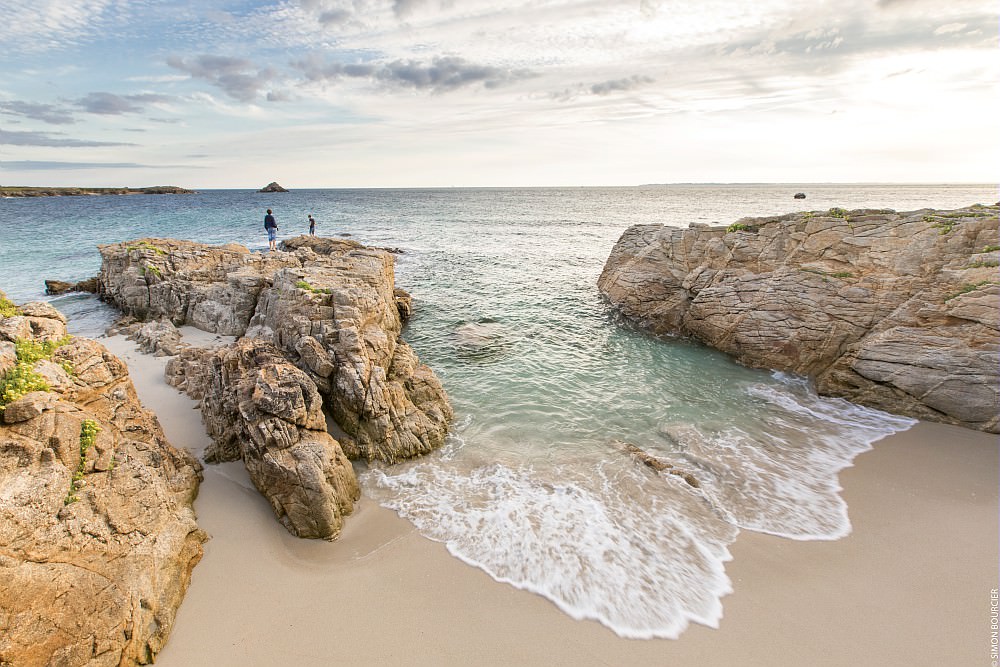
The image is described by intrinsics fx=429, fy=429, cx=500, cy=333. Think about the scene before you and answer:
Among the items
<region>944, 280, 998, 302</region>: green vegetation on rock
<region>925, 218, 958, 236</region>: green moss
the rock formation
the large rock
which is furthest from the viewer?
<region>925, 218, 958, 236</region>: green moss

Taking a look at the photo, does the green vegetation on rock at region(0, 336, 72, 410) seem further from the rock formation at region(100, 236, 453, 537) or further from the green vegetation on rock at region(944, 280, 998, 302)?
the green vegetation on rock at region(944, 280, 998, 302)

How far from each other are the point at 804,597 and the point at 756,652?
65.4 inches

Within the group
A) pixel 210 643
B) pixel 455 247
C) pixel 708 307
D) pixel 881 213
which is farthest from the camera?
pixel 455 247

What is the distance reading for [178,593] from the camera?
22.4 feet

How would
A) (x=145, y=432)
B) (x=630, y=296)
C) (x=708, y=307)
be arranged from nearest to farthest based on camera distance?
(x=145, y=432) → (x=708, y=307) → (x=630, y=296)

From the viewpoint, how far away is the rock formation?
8.85 metres

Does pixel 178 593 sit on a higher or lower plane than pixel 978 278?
lower

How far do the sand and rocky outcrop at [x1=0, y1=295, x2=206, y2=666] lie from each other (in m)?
0.63

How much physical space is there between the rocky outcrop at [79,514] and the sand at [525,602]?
63 cm

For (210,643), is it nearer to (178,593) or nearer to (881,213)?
(178,593)

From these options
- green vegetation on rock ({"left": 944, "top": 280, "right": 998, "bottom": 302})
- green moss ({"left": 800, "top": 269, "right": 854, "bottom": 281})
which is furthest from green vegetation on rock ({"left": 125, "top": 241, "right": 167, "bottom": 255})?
green vegetation on rock ({"left": 944, "top": 280, "right": 998, "bottom": 302})

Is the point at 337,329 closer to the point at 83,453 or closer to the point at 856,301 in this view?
the point at 83,453

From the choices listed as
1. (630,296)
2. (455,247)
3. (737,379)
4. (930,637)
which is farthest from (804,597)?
(455,247)

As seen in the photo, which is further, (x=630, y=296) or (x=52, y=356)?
(x=630, y=296)
